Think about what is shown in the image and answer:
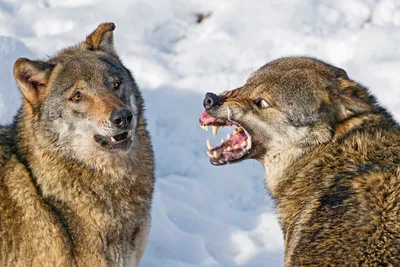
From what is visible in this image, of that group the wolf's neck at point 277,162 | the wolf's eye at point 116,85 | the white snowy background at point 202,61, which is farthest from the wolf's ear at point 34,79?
the white snowy background at point 202,61

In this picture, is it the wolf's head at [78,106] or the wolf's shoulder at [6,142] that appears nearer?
the wolf's head at [78,106]

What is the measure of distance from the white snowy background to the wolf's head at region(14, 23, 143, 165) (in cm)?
200

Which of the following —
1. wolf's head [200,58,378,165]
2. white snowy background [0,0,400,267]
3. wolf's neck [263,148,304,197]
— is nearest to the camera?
wolf's head [200,58,378,165]

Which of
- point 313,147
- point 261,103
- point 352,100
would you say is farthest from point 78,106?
point 352,100

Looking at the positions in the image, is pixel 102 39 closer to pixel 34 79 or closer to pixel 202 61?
pixel 34 79

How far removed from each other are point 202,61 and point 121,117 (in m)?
4.93

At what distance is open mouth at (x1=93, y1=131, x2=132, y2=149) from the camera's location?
17.5ft

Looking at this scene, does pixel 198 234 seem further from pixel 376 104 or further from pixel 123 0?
pixel 123 0

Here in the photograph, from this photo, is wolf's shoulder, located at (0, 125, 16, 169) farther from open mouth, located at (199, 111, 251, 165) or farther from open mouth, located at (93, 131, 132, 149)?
open mouth, located at (199, 111, 251, 165)

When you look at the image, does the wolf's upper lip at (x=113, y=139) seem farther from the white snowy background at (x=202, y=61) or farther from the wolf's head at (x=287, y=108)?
the white snowy background at (x=202, y=61)

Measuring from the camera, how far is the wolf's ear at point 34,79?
5.38m

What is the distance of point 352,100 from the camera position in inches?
196

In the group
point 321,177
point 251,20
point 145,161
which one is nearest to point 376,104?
point 321,177

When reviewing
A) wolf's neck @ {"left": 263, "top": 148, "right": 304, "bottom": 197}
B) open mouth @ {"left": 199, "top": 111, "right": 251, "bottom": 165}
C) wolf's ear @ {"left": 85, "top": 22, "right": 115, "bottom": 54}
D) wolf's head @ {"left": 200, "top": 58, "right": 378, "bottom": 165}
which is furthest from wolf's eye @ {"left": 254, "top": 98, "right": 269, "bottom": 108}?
wolf's ear @ {"left": 85, "top": 22, "right": 115, "bottom": 54}
